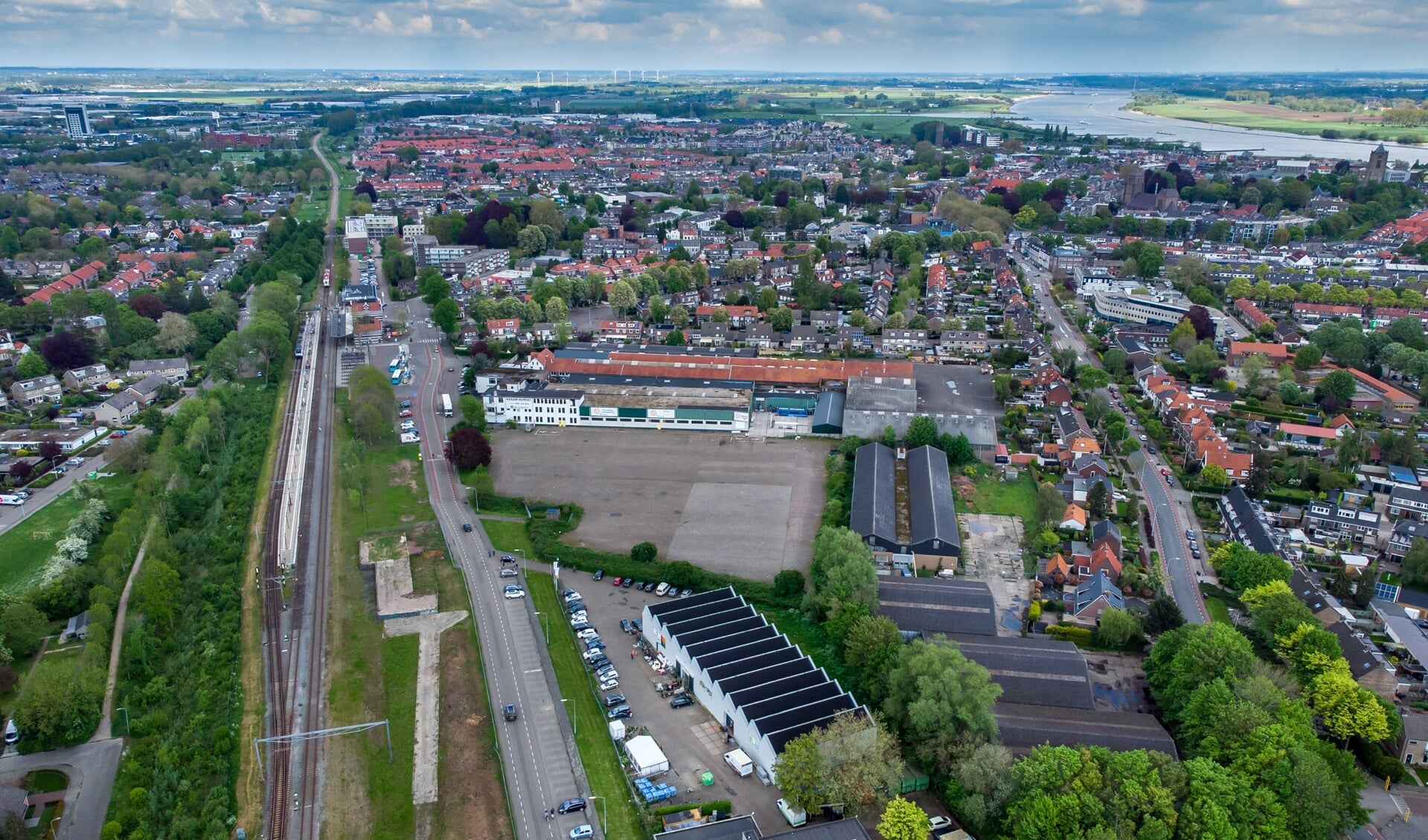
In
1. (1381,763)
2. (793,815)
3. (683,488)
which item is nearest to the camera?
(793,815)

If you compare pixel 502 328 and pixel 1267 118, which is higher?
pixel 1267 118

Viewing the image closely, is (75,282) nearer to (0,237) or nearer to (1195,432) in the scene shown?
(0,237)

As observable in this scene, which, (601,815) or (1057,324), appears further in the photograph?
(1057,324)

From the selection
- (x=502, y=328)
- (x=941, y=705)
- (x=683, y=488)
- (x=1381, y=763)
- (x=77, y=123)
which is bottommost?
(x=683, y=488)

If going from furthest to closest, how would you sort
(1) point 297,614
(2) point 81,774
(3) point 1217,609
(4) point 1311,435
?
(4) point 1311,435
(3) point 1217,609
(1) point 297,614
(2) point 81,774

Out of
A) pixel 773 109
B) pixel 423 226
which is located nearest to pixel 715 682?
pixel 423 226

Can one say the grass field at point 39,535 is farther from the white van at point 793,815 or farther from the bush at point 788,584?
the white van at point 793,815

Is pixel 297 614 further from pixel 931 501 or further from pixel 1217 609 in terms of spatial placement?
pixel 1217 609

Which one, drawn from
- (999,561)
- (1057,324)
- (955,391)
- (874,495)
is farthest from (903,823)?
(1057,324)
